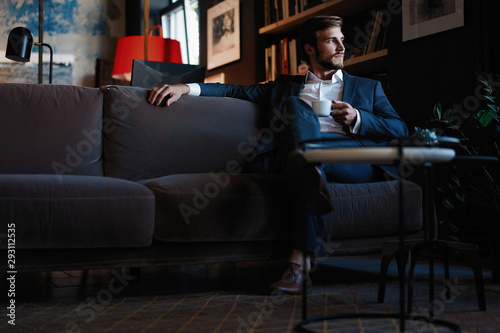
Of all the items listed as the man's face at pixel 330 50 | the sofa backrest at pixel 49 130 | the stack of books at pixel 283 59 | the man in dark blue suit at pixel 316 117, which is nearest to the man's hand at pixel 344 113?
the man in dark blue suit at pixel 316 117

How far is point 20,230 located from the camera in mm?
1795

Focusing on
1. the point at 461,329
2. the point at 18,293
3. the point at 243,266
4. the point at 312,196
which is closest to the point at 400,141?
the point at 312,196

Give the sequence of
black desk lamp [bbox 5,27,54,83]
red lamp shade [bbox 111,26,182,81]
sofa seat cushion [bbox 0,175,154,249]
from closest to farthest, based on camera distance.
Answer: sofa seat cushion [bbox 0,175,154,249] < black desk lamp [bbox 5,27,54,83] < red lamp shade [bbox 111,26,182,81]

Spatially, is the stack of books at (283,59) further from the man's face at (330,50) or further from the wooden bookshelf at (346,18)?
the man's face at (330,50)

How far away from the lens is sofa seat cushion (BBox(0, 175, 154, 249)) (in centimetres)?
180

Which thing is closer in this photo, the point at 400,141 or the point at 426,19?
the point at 400,141

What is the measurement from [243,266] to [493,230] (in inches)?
48.3

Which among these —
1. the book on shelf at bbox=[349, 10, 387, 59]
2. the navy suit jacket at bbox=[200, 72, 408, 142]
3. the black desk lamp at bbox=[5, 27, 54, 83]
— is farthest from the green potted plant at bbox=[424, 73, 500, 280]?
the black desk lamp at bbox=[5, 27, 54, 83]

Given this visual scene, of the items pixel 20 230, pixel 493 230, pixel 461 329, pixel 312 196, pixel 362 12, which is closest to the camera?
pixel 461 329

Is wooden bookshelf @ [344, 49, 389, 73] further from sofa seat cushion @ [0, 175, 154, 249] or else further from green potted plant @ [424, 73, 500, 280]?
sofa seat cushion @ [0, 175, 154, 249]

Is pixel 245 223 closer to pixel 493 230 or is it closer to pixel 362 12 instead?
pixel 493 230

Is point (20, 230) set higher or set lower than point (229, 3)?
lower

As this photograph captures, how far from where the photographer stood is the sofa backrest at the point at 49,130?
228cm

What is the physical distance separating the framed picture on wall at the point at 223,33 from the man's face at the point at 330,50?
2.48 metres
